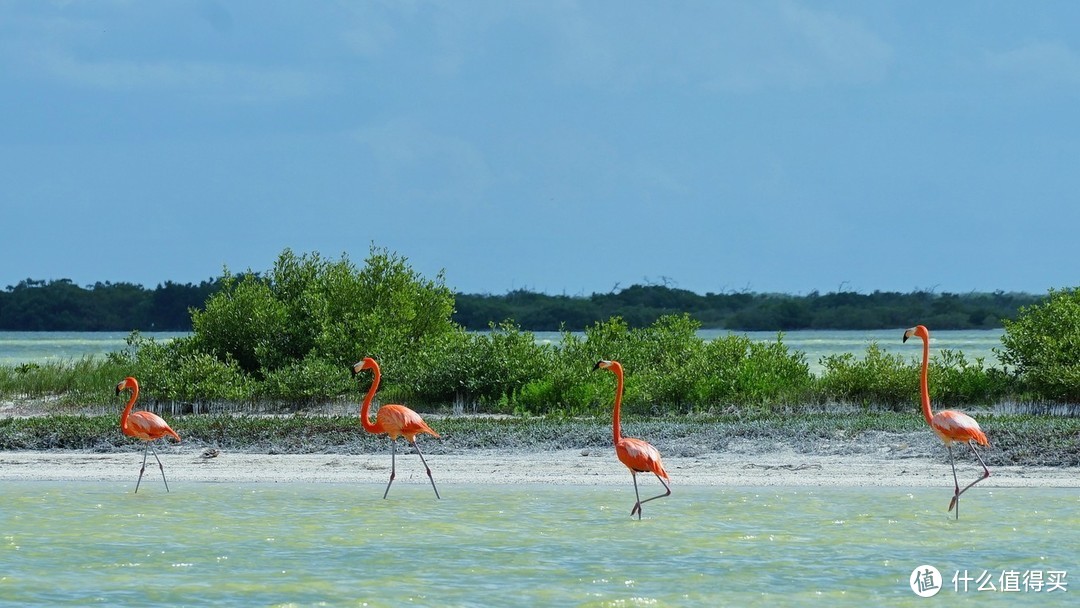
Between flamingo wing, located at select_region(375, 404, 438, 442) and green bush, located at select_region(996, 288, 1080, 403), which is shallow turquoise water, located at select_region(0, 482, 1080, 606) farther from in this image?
green bush, located at select_region(996, 288, 1080, 403)

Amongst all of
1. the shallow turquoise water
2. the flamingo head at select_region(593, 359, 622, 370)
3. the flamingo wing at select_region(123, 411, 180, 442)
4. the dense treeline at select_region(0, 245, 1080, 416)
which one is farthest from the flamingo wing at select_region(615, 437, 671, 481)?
the dense treeline at select_region(0, 245, 1080, 416)

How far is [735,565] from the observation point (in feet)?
33.0

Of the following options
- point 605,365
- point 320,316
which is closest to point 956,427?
point 605,365

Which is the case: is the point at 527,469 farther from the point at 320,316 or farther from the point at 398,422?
the point at 320,316

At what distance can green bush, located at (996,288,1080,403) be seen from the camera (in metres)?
18.7

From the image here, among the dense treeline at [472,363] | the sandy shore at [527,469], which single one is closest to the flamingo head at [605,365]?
the sandy shore at [527,469]

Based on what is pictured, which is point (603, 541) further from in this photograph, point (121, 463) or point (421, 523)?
point (121, 463)

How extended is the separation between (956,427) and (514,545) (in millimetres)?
4140

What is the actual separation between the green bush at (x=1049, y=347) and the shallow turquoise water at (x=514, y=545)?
609cm

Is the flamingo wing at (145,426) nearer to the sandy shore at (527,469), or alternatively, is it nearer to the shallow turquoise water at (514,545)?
the shallow turquoise water at (514,545)

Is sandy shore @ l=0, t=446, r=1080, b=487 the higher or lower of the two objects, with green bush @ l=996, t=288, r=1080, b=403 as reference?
lower

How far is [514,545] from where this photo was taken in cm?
1088

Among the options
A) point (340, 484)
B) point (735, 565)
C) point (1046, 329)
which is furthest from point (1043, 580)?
point (1046, 329)

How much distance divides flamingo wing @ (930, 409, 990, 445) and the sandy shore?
2.10 meters
